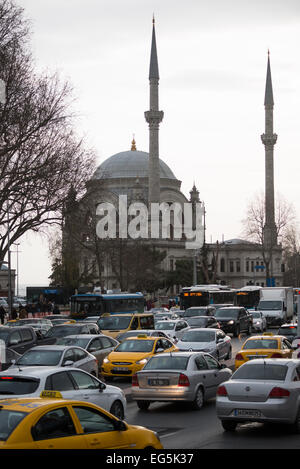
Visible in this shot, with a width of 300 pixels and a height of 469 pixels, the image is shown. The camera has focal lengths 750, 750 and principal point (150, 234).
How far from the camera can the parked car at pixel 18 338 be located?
22953mm

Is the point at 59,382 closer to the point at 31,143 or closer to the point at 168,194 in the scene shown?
the point at 31,143

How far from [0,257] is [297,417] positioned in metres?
25.1

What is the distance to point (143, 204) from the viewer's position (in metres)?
94.8

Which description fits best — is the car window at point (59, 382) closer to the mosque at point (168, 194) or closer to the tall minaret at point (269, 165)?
the mosque at point (168, 194)

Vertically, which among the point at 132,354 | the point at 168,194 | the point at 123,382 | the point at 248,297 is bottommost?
the point at 123,382

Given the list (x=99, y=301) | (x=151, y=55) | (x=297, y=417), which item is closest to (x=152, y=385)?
(x=297, y=417)

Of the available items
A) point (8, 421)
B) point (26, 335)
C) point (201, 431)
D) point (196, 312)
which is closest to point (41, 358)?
point (201, 431)

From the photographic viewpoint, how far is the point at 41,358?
1706 cm

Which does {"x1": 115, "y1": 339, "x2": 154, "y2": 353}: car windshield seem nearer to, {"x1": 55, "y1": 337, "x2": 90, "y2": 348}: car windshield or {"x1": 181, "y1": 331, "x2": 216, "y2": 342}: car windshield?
{"x1": 55, "y1": 337, "x2": 90, "y2": 348}: car windshield

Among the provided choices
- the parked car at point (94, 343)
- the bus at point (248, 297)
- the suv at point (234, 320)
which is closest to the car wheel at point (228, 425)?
the parked car at point (94, 343)

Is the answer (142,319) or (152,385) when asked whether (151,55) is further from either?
(152,385)

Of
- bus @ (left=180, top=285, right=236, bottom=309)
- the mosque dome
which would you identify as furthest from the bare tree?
the mosque dome

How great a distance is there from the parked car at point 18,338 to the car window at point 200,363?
26.4ft

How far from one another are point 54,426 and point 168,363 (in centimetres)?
871
